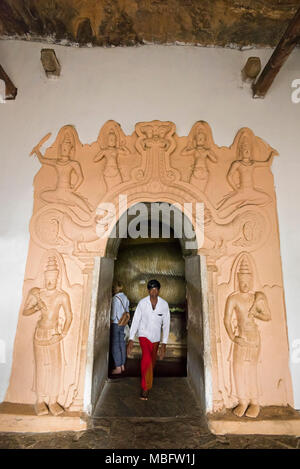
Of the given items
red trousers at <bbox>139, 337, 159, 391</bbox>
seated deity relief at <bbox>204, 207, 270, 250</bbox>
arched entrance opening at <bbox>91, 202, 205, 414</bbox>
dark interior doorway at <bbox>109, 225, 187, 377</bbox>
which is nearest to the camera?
seated deity relief at <bbox>204, 207, 270, 250</bbox>

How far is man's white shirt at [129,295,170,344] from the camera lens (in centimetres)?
377

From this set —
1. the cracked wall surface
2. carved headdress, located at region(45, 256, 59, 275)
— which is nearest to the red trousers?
carved headdress, located at region(45, 256, 59, 275)

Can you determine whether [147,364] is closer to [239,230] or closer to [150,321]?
[150,321]

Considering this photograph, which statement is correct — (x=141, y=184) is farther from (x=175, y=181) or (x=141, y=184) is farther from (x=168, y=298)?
(x=168, y=298)

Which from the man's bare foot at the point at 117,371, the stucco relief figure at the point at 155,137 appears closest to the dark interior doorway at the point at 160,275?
the man's bare foot at the point at 117,371

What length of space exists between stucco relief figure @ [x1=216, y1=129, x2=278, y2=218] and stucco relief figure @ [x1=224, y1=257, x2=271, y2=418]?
713 mm

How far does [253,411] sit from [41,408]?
89.3 inches

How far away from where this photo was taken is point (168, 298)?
618 centimetres

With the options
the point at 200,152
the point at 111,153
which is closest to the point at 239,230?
the point at 200,152

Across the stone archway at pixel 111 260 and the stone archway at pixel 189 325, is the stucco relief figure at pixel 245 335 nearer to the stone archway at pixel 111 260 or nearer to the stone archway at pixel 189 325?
the stone archway at pixel 111 260

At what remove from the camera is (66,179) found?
348cm

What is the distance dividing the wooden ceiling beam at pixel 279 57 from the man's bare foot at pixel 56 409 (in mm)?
4602

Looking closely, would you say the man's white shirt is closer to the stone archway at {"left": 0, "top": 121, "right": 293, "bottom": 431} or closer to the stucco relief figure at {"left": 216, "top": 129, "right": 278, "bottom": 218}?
the stone archway at {"left": 0, "top": 121, "right": 293, "bottom": 431}

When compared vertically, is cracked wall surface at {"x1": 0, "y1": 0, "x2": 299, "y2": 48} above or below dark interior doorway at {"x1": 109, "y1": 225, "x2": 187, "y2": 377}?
above
